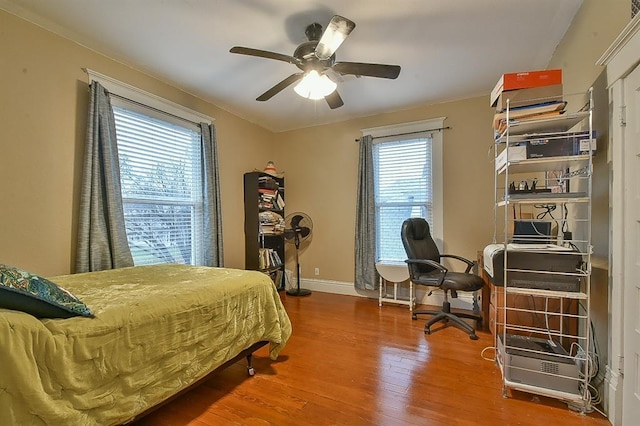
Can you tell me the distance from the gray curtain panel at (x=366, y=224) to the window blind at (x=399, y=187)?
115mm

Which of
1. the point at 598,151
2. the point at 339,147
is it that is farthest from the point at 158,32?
the point at 598,151

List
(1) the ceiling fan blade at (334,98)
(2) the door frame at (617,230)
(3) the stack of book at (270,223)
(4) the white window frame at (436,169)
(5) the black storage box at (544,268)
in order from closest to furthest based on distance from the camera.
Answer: (2) the door frame at (617,230)
(5) the black storage box at (544,268)
(1) the ceiling fan blade at (334,98)
(4) the white window frame at (436,169)
(3) the stack of book at (270,223)

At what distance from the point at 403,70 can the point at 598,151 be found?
173 centimetres

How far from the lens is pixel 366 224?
3971 millimetres

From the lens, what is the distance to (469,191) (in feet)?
11.5

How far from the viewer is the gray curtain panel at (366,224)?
12.9ft

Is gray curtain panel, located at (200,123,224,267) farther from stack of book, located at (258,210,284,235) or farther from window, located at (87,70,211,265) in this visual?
stack of book, located at (258,210,284,235)

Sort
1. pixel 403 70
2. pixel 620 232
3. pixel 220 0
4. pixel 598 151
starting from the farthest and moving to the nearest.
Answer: pixel 403 70 < pixel 220 0 < pixel 598 151 < pixel 620 232

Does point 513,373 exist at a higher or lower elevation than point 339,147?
lower

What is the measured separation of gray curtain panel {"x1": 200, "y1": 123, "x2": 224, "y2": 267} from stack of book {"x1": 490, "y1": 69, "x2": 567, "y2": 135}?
2.93 meters

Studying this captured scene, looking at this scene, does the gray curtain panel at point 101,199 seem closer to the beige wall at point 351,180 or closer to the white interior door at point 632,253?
the beige wall at point 351,180

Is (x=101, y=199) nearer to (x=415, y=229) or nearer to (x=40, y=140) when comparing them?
(x=40, y=140)

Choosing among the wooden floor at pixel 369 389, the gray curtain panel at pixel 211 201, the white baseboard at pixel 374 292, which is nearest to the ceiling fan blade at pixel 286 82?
the gray curtain panel at pixel 211 201

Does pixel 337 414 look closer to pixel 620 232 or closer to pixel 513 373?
pixel 513 373
